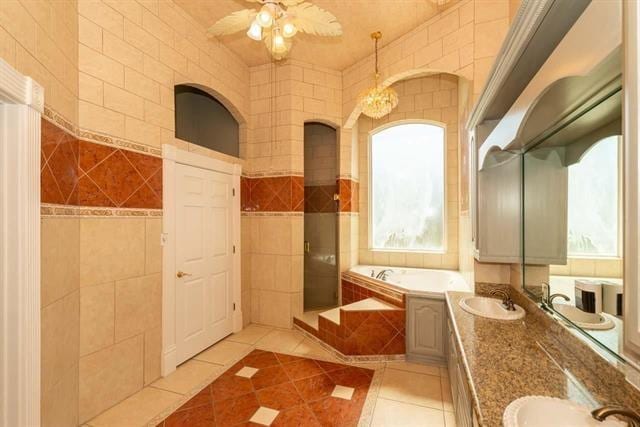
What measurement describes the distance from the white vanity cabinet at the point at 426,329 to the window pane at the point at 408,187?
5.37ft

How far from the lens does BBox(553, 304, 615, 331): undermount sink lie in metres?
1.11

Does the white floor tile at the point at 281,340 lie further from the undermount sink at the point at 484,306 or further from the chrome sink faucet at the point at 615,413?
the chrome sink faucet at the point at 615,413

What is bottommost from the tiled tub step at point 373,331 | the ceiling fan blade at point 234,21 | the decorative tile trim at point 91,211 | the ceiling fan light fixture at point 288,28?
the tiled tub step at point 373,331

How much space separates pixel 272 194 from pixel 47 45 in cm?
244

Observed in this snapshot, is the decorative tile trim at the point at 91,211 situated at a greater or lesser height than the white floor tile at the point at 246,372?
greater

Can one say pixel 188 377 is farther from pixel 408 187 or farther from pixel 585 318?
pixel 408 187

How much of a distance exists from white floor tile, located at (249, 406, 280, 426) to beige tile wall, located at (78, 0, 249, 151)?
2319mm

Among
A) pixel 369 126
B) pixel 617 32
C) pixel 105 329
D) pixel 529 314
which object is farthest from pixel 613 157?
pixel 369 126

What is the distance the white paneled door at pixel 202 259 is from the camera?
2.81 metres

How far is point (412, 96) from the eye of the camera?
4.29 metres

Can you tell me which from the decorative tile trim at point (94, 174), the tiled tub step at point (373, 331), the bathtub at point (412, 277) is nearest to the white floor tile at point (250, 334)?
the tiled tub step at point (373, 331)

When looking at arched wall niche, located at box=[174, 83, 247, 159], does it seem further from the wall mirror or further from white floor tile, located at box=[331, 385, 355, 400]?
the wall mirror

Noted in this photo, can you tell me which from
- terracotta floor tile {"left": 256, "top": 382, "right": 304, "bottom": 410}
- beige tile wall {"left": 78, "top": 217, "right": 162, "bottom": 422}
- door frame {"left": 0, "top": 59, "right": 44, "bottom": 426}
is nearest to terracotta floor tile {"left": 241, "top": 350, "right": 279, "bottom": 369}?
terracotta floor tile {"left": 256, "top": 382, "right": 304, "bottom": 410}

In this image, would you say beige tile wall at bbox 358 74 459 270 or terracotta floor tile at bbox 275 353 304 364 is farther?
beige tile wall at bbox 358 74 459 270
